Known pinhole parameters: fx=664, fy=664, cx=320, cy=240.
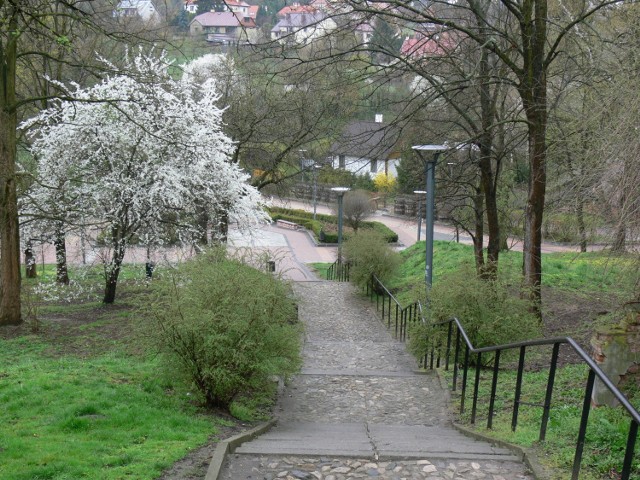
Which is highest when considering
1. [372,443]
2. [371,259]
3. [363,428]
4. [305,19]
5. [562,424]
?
[305,19]

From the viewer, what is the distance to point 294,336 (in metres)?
7.91

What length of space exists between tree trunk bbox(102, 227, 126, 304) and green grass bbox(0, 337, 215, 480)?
7.10m

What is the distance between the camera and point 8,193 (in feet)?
42.7

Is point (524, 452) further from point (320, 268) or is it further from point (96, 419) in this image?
point (320, 268)

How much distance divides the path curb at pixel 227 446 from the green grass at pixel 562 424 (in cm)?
220

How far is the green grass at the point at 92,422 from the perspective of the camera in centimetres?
495

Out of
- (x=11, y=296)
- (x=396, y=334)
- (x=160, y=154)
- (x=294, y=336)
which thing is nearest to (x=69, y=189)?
(x=160, y=154)

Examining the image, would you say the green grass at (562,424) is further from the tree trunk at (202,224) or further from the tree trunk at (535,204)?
the tree trunk at (202,224)

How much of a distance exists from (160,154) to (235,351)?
1025 centimetres

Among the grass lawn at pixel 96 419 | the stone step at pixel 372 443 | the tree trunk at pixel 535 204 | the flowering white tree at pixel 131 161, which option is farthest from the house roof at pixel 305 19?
the stone step at pixel 372 443

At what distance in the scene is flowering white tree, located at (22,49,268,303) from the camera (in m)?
15.7

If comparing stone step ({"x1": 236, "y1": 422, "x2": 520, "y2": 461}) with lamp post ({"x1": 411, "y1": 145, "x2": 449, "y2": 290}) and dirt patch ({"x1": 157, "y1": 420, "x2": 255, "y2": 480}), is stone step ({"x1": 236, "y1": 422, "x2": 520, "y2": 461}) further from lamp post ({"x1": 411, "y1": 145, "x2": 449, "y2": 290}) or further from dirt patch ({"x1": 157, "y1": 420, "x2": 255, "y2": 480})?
lamp post ({"x1": 411, "y1": 145, "x2": 449, "y2": 290})

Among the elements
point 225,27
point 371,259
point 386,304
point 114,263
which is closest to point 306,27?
point 114,263

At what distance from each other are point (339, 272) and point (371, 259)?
252 inches
